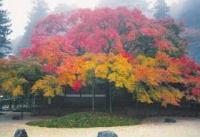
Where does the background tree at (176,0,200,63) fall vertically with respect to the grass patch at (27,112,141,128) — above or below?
above

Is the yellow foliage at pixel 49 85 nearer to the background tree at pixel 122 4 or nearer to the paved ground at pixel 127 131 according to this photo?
the paved ground at pixel 127 131

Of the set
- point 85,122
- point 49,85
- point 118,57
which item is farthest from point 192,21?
point 85,122

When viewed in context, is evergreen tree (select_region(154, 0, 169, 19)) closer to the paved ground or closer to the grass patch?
the paved ground

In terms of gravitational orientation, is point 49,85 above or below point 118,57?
below

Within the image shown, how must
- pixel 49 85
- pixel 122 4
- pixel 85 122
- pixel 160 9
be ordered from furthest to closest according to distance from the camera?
pixel 122 4
pixel 160 9
pixel 49 85
pixel 85 122

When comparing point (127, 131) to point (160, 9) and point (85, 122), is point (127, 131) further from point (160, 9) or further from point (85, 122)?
point (160, 9)

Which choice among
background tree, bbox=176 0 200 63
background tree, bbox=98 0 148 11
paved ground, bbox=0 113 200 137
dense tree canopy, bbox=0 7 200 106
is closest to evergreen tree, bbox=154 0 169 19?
background tree, bbox=176 0 200 63

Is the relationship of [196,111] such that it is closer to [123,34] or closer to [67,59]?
[123,34]

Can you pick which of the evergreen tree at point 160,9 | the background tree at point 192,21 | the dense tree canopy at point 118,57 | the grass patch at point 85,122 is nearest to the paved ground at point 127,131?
the grass patch at point 85,122

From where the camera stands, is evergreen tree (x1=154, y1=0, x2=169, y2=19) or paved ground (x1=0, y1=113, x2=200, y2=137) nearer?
paved ground (x1=0, y1=113, x2=200, y2=137)

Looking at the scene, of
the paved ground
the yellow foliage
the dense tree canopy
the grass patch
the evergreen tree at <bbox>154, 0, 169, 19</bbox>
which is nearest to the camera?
the paved ground

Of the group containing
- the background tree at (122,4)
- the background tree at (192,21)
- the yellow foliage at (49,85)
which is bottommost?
the yellow foliage at (49,85)

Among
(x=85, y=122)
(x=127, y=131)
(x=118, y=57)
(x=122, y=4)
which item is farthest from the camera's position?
(x=122, y=4)

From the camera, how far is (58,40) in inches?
889
